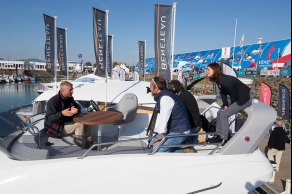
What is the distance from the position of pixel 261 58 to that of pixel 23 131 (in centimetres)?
4770

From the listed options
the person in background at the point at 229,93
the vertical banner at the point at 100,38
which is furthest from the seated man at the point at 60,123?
the vertical banner at the point at 100,38

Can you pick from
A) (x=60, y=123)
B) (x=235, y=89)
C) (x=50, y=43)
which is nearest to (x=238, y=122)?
(x=235, y=89)

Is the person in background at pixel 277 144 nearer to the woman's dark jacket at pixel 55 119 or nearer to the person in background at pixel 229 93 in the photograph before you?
the person in background at pixel 229 93

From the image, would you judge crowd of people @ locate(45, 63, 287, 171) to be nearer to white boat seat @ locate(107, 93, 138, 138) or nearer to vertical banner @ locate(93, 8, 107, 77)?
white boat seat @ locate(107, 93, 138, 138)

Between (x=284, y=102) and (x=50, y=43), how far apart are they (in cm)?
1331

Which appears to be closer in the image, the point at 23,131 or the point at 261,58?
the point at 23,131

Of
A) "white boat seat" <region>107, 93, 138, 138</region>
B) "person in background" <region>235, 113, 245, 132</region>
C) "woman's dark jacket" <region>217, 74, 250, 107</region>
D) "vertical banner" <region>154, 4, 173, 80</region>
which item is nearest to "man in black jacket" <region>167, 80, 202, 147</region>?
"woman's dark jacket" <region>217, 74, 250, 107</region>

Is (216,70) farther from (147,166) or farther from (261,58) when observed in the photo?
(261,58)

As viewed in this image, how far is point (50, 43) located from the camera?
47.5 ft

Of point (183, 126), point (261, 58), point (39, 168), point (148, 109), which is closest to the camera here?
point (39, 168)

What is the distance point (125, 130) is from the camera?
4.49 metres

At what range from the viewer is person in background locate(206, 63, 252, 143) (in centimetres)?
307

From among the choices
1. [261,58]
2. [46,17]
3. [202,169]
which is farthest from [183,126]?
[261,58]

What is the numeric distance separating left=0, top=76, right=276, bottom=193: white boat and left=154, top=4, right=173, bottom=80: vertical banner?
798 cm
